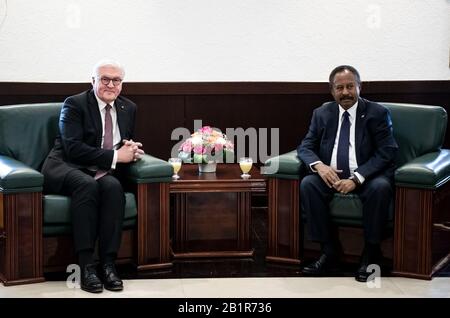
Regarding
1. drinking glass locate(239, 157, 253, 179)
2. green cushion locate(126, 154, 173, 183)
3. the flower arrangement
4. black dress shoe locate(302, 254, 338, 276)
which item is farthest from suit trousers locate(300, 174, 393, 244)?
green cushion locate(126, 154, 173, 183)

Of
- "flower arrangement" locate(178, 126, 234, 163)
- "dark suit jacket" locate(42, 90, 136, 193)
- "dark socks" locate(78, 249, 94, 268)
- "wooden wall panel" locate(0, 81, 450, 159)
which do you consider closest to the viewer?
"dark socks" locate(78, 249, 94, 268)

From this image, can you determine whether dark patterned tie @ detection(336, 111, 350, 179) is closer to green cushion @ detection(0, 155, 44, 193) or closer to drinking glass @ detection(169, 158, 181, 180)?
drinking glass @ detection(169, 158, 181, 180)

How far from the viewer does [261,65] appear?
5879 millimetres

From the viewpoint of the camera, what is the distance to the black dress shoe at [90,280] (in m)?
4.02

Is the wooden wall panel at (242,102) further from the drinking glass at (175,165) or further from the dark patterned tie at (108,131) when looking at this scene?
the dark patterned tie at (108,131)

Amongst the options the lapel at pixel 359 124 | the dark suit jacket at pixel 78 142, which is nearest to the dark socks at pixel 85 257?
the dark suit jacket at pixel 78 142

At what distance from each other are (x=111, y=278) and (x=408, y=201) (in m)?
1.69

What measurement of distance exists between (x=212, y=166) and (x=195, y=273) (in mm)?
776

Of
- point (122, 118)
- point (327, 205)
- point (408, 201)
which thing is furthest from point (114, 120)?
point (408, 201)

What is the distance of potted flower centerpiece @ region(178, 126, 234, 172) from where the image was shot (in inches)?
191

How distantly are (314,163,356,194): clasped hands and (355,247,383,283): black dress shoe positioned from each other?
37 centimetres

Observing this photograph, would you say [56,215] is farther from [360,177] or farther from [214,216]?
[360,177]

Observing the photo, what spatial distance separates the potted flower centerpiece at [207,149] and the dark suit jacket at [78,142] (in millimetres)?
494
